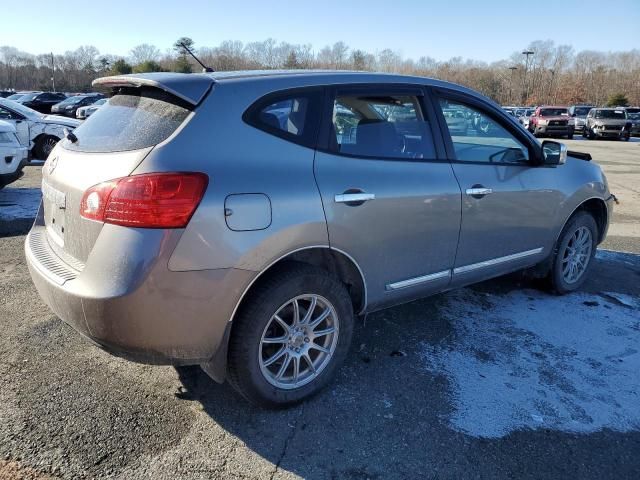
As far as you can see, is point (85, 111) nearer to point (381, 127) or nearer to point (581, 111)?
point (381, 127)

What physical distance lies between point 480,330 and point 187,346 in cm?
239

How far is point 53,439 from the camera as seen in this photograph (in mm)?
2533

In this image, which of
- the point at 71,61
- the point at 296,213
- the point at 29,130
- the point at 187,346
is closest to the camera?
the point at 187,346

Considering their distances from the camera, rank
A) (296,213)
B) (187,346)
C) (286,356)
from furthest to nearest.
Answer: (286,356)
(296,213)
(187,346)

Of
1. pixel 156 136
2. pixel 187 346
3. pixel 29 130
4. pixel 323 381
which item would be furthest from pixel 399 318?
pixel 29 130

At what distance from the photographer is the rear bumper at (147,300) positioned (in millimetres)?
2271

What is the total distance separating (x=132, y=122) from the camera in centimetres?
268

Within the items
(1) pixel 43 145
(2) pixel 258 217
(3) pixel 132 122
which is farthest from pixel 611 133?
(3) pixel 132 122

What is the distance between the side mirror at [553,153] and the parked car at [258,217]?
576 millimetres

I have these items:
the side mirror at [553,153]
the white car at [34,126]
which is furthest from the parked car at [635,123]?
the side mirror at [553,153]

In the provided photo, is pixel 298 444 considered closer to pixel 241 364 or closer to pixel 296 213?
pixel 241 364

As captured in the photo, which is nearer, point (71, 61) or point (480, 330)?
point (480, 330)

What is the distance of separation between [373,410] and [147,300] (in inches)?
54.8

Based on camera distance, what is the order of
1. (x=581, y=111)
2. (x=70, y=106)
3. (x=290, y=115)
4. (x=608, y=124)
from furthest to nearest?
(x=581, y=111)
(x=70, y=106)
(x=608, y=124)
(x=290, y=115)
